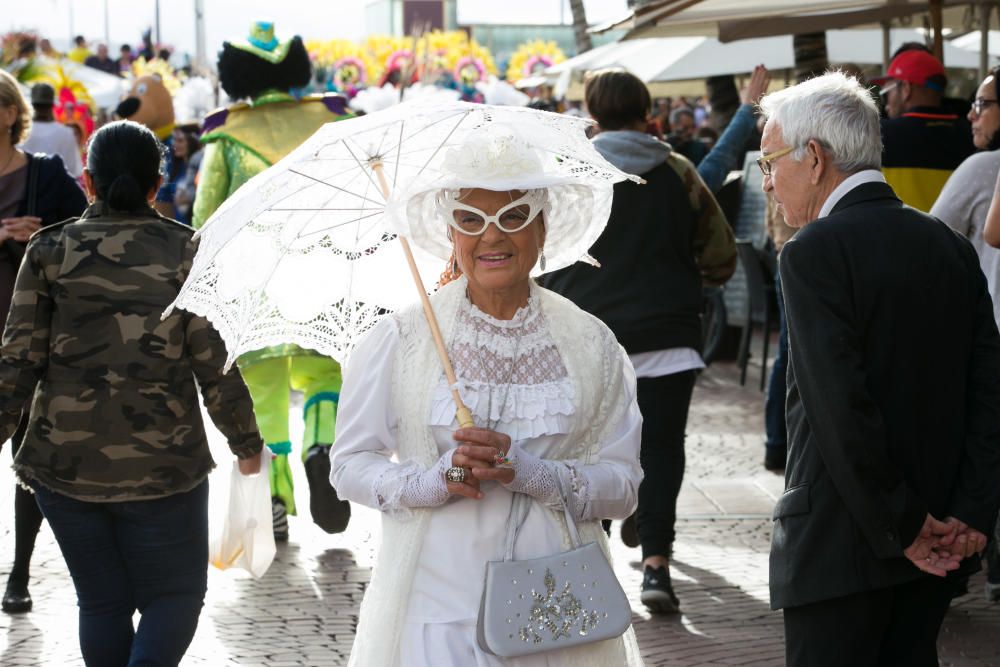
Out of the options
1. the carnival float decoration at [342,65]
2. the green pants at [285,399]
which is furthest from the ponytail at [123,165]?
the carnival float decoration at [342,65]

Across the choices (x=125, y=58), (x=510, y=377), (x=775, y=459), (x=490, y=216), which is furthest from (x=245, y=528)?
(x=125, y=58)

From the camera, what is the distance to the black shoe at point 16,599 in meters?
6.25

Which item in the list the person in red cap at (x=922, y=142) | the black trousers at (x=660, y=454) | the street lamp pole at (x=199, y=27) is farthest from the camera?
the street lamp pole at (x=199, y=27)

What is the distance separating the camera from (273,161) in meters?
7.43

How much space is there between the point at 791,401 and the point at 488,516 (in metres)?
0.80

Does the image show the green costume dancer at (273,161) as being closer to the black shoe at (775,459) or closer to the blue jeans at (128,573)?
the blue jeans at (128,573)

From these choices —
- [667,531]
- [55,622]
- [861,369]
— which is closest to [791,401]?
[861,369]

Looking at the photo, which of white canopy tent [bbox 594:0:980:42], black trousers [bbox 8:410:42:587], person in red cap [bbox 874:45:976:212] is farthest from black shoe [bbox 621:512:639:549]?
white canopy tent [bbox 594:0:980:42]

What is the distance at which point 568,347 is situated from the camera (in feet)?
11.4

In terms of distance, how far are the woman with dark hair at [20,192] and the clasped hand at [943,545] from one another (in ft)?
13.6

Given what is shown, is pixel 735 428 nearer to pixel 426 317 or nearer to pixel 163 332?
pixel 163 332

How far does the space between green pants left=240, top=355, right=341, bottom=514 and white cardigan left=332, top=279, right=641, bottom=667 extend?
3.86 metres

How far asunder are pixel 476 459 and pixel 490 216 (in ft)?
1.92

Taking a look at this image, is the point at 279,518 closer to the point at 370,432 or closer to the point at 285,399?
the point at 285,399
